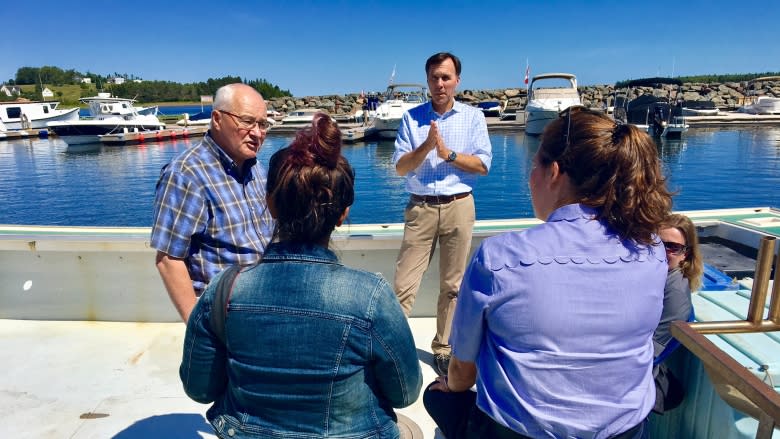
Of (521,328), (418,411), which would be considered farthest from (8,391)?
(521,328)

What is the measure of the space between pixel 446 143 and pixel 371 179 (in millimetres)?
14719

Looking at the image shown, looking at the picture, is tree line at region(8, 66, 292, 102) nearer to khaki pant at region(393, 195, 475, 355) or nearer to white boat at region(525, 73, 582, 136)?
white boat at region(525, 73, 582, 136)

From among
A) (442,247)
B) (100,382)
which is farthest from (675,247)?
(100,382)

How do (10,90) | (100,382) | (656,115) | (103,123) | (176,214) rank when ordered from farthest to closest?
(10,90), (103,123), (656,115), (100,382), (176,214)

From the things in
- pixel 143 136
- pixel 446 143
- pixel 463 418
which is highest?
pixel 446 143

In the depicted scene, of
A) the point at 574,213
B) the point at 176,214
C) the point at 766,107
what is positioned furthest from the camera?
the point at 766,107

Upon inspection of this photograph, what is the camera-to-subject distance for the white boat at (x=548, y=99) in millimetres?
23861

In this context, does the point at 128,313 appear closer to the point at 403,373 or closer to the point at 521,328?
the point at 403,373

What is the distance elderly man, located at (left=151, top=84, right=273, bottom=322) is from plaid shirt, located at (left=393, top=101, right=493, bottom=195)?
97 cm

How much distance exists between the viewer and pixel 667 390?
139cm

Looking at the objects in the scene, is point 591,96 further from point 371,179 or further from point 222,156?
point 222,156

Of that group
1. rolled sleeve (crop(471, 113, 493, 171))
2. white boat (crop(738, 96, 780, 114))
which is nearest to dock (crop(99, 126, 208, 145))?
rolled sleeve (crop(471, 113, 493, 171))

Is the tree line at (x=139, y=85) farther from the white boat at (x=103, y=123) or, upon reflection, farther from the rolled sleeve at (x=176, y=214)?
the rolled sleeve at (x=176, y=214)

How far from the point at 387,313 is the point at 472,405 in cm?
50
